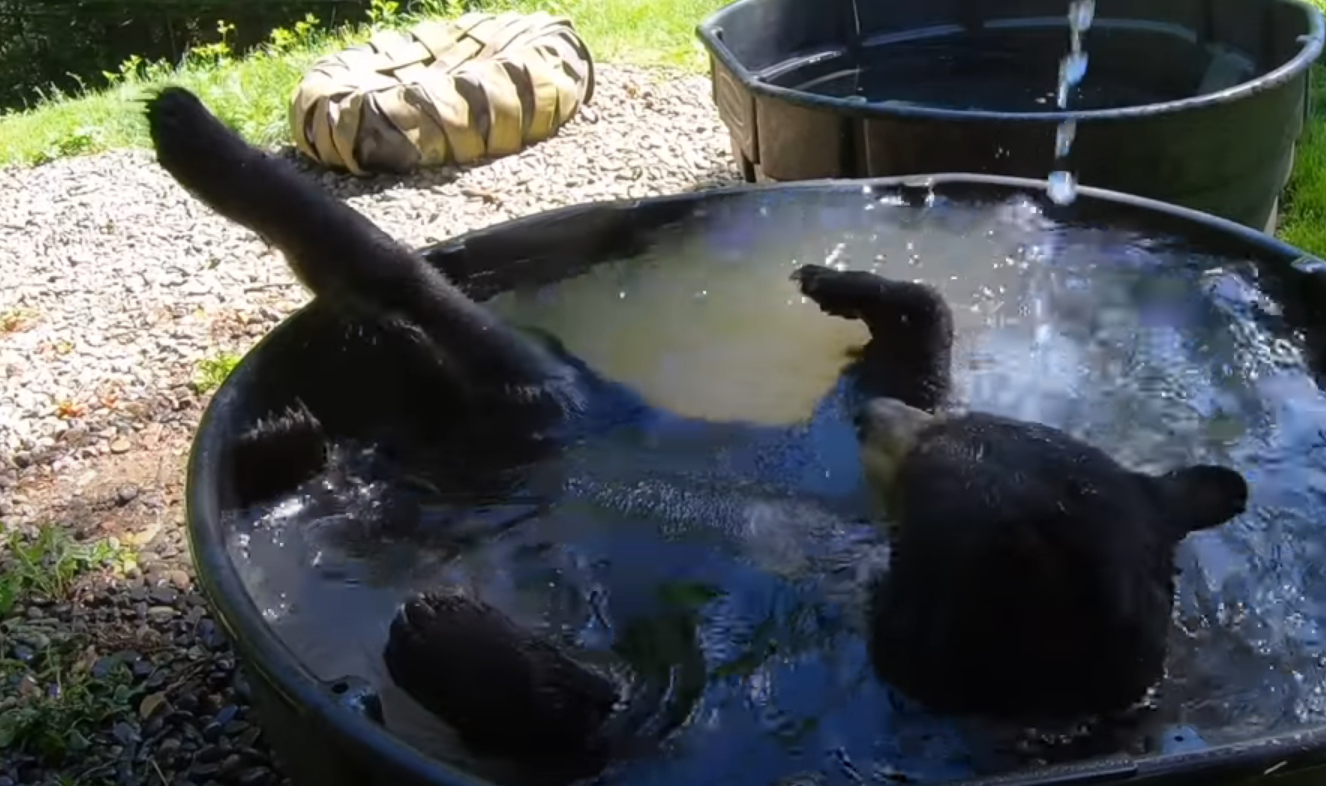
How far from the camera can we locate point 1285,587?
224 centimetres

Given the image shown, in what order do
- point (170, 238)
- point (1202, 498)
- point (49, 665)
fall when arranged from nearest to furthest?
point (1202, 498)
point (49, 665)
point (170, 238)

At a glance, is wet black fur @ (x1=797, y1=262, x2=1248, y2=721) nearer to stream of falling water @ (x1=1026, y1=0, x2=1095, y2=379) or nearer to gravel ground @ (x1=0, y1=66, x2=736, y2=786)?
stream of falling water @ (x1=1026, y1=0, x2=1095, y2=379)

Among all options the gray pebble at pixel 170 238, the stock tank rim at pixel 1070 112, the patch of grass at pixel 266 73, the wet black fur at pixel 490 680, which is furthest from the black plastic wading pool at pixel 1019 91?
the wet black fur at pixel 490 680

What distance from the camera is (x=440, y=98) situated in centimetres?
535

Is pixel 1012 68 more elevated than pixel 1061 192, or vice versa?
pixel 1061 192

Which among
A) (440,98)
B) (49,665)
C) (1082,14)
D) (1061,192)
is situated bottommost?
(49,665)

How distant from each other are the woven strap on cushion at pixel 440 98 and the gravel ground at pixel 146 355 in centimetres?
10

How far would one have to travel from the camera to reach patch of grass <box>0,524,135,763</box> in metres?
2.78

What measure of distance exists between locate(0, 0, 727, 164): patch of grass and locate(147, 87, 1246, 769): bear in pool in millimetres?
3641

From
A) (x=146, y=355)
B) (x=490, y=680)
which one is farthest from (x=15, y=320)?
(x=490, y=680)

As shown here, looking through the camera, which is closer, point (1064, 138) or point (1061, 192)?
point (1061, 192)

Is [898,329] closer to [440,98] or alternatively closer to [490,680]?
[490,680]

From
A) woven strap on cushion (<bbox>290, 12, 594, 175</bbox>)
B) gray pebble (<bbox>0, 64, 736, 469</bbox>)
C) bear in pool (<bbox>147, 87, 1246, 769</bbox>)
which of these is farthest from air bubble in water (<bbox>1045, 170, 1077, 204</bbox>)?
woven strap on cushion (<bbox>290, 12, 594, 175</bbox>)

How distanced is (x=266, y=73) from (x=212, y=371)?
132 inches
